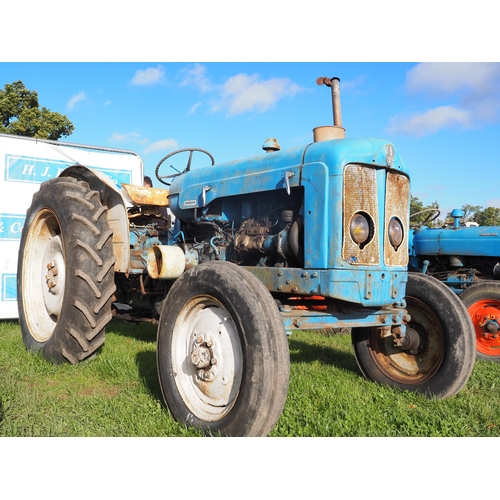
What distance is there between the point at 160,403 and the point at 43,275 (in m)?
2.41

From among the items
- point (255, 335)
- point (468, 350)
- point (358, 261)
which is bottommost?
point (468, 350)

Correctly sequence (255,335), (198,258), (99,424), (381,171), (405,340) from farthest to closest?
(198,258), (405,340), (381,171), (99,424), (255,335)

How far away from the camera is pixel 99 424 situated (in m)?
2.87

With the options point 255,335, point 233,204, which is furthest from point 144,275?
point 255,335

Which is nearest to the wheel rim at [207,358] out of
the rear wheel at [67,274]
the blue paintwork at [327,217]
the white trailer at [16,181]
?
the blue paintwork at [327,217]

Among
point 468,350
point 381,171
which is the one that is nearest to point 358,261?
point 381,171

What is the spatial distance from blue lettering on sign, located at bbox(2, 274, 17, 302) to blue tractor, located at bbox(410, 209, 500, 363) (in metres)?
5.87

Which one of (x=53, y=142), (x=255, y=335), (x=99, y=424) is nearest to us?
(x=255, y=335)

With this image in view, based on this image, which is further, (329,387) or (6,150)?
(6,150)

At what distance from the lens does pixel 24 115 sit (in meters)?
18.2

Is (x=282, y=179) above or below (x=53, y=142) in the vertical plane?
below

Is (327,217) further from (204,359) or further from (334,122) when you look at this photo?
(334,122)

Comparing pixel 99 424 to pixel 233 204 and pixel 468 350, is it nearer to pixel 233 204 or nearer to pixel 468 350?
pixel 233 204

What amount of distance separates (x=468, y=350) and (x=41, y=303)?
4.03 meters
